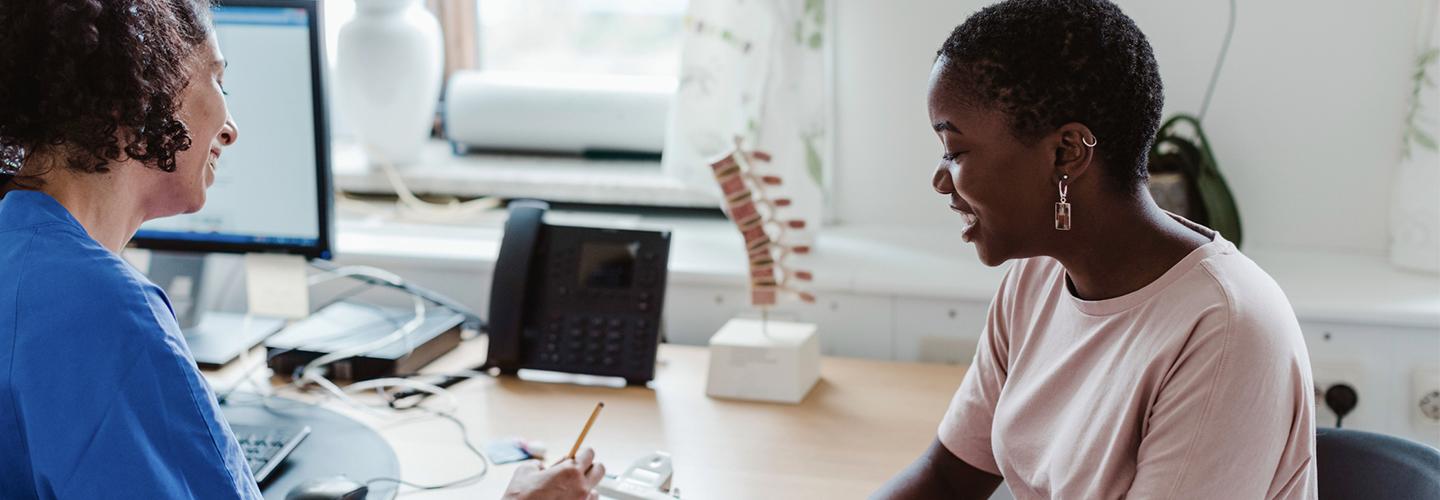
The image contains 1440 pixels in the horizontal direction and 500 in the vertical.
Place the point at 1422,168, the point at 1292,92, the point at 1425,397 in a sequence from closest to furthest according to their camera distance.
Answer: the point at 1425,397, the point at 1422,168, the point at 1292,92

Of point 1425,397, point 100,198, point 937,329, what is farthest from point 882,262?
point 100,198

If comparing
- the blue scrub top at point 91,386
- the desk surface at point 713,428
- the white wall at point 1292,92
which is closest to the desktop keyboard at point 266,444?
the desk surface at point 713,428

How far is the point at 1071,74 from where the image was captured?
1042 millimetres

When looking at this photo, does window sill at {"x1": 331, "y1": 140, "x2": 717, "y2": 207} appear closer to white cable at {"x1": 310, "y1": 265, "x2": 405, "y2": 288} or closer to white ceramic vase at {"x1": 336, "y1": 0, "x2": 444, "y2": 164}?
white ceramic vase at {"x1": 336, "y1": 0, "x2": 444, "y2": 164}

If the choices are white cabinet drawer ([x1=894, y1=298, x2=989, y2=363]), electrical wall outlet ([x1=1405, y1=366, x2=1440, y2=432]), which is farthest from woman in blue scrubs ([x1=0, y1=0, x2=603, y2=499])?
electrical wall outlet ([x1=1405, y1=366, x2=1440, y2=432])

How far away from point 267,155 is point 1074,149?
116 centimetres

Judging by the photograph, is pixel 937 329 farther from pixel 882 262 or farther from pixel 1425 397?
pixel 1425 397

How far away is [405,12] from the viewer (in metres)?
2.22

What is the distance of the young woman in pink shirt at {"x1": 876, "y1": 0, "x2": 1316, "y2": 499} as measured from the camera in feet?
3.28

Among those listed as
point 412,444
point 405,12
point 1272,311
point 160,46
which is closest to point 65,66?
point 160,46

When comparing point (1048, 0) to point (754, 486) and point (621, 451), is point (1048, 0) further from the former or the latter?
point (621, 451)

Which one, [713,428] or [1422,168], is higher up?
[1422,168]

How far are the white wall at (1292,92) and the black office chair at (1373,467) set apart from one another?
2.86 feet

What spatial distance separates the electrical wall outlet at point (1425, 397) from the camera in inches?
67.4
